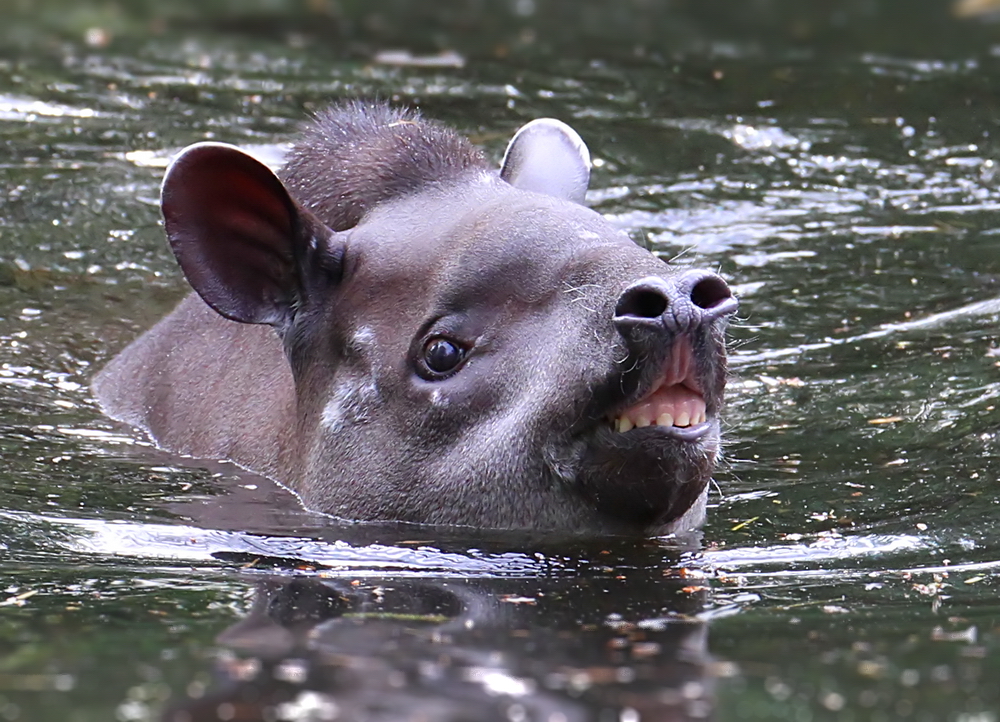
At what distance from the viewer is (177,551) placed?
7125 millimetres

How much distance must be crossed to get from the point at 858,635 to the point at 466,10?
17461 mm

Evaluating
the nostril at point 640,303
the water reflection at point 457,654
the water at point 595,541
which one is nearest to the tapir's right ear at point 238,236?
the water at point 595,541

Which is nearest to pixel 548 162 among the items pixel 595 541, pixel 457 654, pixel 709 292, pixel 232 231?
pixel 232 231

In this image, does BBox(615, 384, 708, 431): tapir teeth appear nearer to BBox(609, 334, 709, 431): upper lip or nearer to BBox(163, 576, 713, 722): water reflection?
BBox(609, 334, 709, 431): upper lip

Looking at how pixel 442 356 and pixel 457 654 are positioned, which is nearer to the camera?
pixel 457 654

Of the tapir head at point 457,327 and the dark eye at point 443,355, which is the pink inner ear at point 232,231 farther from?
the dark eye at point 443,355

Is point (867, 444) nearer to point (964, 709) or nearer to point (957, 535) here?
point (957, 535)

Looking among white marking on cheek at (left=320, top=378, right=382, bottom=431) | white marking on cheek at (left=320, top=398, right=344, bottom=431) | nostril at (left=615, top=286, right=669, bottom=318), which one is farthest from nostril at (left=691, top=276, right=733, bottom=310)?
white marking on cheek at (left=320, top=398, right=344, bottom=431)

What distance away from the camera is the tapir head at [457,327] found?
680cm

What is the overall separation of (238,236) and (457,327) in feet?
3.91

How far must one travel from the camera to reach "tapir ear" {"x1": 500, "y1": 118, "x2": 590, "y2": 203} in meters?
8.78

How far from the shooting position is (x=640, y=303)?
21.9 feet

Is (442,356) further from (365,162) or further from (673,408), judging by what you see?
(365,162)

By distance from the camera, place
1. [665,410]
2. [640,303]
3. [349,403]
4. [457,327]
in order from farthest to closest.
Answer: [349,403]
[457,327]
[665,410]
[640,303]
